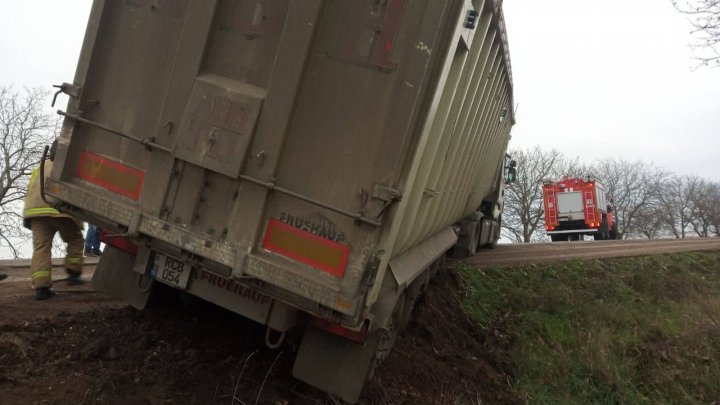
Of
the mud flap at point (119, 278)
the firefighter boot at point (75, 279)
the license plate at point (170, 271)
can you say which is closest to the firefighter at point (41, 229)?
the firefighter boot at point (75, 279)

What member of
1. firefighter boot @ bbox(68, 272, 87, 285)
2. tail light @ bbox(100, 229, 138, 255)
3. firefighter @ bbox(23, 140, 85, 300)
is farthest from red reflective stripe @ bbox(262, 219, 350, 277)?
firefighter boot @ bbox(68, 272, 87, 285)

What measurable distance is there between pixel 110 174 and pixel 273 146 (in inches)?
47.2

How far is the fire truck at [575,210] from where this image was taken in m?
22.1

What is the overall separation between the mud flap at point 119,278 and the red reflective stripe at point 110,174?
777mm

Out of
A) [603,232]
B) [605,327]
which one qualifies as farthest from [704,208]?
[605,327]

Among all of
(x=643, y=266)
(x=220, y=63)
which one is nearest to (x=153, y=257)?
(x=220, y=63)

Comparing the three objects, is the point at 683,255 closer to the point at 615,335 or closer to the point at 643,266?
the point at 643,266

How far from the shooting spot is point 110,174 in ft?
10.5

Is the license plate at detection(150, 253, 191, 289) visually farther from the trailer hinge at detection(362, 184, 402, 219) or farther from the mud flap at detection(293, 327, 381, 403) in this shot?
the trailer hinge at detection(362, 184, 402, 219)

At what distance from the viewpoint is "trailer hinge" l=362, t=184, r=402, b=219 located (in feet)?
8.98

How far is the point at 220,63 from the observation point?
10.1 feet

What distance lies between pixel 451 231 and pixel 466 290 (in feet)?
3.30

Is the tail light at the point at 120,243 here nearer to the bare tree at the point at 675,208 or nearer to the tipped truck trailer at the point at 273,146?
the tipped truck trailer at the point at 273,146

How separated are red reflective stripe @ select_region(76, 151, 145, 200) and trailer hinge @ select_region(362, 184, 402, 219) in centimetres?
152
